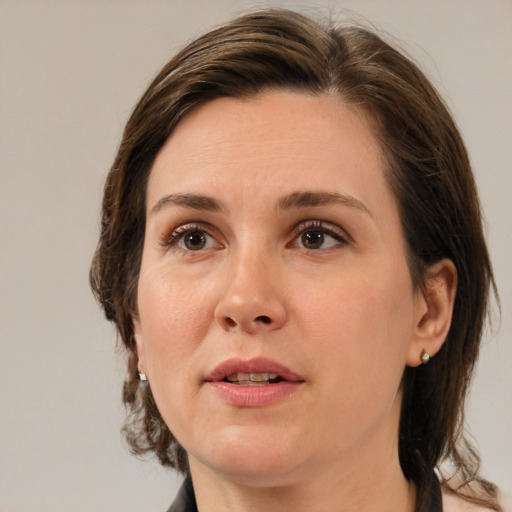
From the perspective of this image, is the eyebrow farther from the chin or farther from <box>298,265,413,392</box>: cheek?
the chin

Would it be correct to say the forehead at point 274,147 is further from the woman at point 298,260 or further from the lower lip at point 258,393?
the lower lip at point 258,393

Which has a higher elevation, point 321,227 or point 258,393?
point 321,227

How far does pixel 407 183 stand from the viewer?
307 cm

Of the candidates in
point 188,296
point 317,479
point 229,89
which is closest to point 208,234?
point 188,296

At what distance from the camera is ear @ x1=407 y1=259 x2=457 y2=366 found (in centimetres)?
312

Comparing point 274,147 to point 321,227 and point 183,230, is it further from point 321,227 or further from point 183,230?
point 183,230

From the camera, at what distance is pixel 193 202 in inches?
115

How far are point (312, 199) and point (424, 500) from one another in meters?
0.98

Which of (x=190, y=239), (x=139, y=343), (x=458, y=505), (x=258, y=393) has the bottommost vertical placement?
(x=458, y=505)

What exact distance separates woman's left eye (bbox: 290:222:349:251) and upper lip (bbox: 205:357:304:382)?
337 mm

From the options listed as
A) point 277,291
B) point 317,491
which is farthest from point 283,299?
point 317,491

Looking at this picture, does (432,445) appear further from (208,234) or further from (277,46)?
(277,46)

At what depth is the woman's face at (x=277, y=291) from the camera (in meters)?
2.74

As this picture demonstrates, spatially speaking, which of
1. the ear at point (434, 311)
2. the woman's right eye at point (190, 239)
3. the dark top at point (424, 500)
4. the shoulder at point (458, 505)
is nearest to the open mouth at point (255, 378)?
the woman's right eye at point (190, 239)
